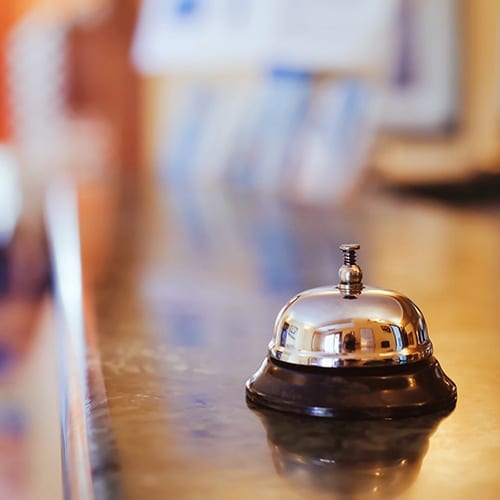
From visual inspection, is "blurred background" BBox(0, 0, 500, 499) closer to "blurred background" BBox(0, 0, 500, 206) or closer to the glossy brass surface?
"blurred background" BBox(0, 0, 500, 206)

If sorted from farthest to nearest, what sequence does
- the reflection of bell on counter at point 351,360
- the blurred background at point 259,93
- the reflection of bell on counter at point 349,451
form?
1. the blurred background at point 259,93
2. the reflection of bell on counter at point 351,360
3. the reflection of bell on counter at point 349,451

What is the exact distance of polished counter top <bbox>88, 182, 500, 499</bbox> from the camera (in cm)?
45

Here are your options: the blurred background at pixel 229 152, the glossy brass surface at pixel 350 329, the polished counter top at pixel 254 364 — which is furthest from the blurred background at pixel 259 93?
the glossy brass surface at pixel 350 329

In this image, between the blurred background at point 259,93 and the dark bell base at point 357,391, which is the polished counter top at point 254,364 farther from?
the blurred background at point 259,93

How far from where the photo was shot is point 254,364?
0.70 m

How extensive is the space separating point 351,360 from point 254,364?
0.17 meters

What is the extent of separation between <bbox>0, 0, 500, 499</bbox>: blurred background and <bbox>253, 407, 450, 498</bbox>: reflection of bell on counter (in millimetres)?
268

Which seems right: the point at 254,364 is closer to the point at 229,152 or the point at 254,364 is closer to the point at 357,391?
the point at 357,391

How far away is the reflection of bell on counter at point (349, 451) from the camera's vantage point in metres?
0.44

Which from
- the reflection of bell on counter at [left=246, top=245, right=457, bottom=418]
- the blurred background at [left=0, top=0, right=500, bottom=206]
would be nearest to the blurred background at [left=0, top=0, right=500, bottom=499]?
the blurred background at [left=0, top=0, right=500, bottom=206]

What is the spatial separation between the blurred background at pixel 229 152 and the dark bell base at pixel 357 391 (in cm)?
23

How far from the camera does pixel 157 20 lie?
3355 mm

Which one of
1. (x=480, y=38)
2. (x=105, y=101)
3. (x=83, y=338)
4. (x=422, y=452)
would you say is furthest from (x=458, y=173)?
(x=422, y=452)

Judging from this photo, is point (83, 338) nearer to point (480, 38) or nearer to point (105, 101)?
point (480, 38)
